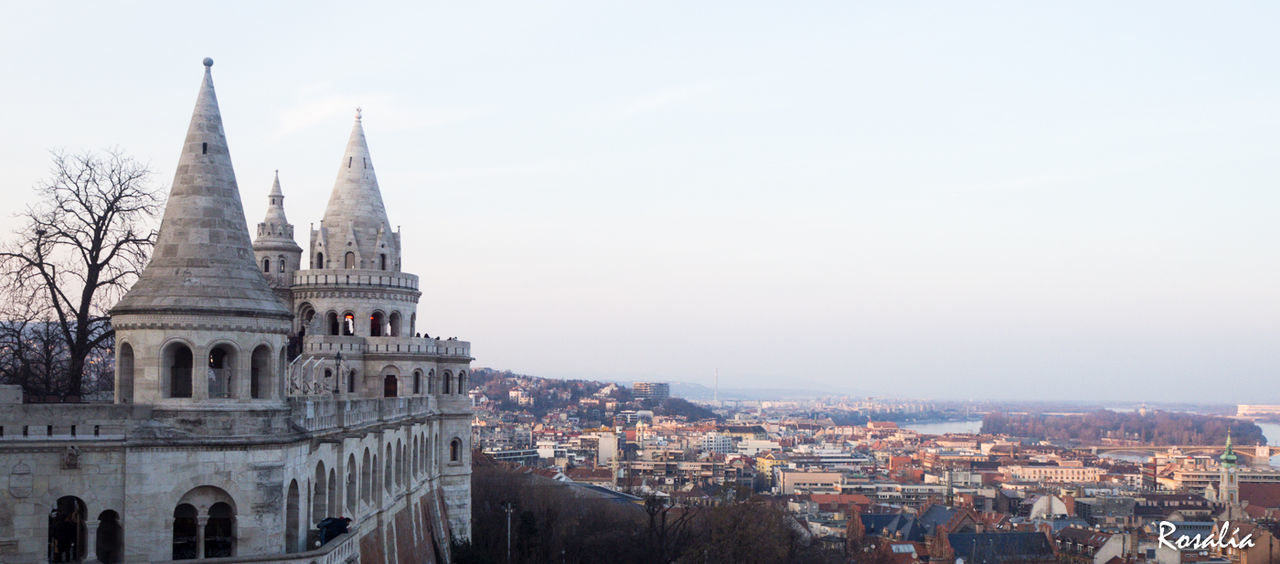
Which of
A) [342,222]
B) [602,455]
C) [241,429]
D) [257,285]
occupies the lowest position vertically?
[602,455]

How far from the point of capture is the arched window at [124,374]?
935 inches

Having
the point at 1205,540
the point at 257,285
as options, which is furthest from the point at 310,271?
the point at 1205,540

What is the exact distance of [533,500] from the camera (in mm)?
73000

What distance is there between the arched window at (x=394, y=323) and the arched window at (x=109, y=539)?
20670mm

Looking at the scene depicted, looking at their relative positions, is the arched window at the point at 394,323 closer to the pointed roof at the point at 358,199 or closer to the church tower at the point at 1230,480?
the pointed roof at the point at 358,199

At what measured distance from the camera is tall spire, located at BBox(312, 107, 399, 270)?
42.7m

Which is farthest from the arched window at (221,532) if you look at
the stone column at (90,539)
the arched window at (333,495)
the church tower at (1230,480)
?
the church tower at (1230,480)

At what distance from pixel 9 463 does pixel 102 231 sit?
46.3 feet

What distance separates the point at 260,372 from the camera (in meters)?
24.3

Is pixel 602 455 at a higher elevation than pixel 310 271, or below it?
below

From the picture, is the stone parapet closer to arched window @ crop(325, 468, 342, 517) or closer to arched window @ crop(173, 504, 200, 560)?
arched window @ crop(325, 468, 342, 517)

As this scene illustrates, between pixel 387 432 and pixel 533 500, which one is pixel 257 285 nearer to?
pixel 387 432

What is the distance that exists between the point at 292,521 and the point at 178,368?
131 inches
